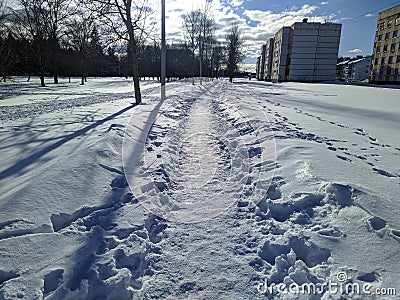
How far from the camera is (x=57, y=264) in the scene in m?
2.15

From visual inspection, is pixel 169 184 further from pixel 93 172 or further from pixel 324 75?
pixel 324 75

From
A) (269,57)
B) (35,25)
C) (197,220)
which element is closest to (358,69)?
(269,57)

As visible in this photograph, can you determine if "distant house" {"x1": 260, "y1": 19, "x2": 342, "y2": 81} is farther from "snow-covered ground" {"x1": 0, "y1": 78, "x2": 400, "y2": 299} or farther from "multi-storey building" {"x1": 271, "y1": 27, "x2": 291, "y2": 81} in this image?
"snow-covered ground" {"x1": 0, "y1": 78, "x2": 400, "y2": 299}

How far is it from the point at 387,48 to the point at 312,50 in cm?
1308

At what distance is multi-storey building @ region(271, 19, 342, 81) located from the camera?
50.0 m

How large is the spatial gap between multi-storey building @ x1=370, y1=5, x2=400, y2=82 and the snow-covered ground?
5085 centimetres

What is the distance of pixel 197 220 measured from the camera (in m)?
3.01

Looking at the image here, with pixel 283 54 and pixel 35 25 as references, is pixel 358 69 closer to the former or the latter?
pixel 283 54

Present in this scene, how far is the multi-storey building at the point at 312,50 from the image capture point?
50031 mm

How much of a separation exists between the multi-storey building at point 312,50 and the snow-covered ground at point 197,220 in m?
53.8

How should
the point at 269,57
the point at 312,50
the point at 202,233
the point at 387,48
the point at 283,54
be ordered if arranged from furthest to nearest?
the point at 269,57 → the point at 283,54 → the point at 312,50 → the point at 387,48 → the point at 202,233

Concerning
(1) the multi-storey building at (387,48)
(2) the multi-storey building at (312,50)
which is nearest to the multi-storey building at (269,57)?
(2) the multi-storey building at (312,50)

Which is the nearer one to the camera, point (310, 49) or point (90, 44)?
point (90, 44)

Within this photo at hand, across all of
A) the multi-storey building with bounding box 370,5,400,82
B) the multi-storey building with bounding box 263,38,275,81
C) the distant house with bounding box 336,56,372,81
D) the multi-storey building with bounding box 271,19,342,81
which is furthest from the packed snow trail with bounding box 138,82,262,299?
the distant house with bounding box 336,56,372,81
